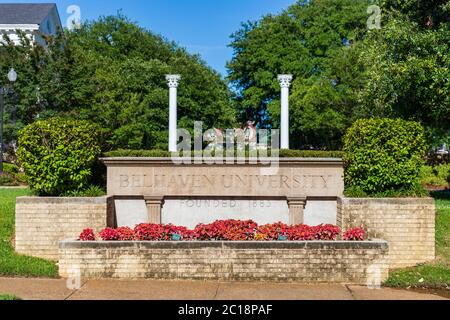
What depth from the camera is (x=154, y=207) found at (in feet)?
47.1

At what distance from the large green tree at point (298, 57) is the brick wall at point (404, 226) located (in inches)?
966

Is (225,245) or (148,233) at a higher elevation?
(148,233)

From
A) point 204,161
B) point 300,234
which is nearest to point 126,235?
point 204,161

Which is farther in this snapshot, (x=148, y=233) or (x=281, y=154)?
(x=281, y=154)

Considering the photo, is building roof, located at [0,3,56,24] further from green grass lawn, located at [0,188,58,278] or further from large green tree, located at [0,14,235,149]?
green grass lawn, located at [0,188,58,278]

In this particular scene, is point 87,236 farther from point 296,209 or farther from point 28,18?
point 28,18

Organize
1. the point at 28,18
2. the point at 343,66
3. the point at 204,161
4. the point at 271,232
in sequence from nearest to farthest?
the point at 271,232 < the point at 204,161 < the point at 343,66 < the point at 28,18

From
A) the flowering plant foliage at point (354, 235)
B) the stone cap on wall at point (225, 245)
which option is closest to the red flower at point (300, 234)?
the stone cap on wall at point (225, 245)

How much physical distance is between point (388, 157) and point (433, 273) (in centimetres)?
269

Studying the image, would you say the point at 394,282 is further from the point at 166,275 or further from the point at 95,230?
the point at 95,230

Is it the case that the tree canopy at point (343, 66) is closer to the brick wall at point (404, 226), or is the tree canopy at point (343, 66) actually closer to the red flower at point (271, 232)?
the brick wall at point (404, 226)

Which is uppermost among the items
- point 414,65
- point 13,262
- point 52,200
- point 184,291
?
point 414,65

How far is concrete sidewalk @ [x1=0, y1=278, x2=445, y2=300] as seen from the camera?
383 inches
